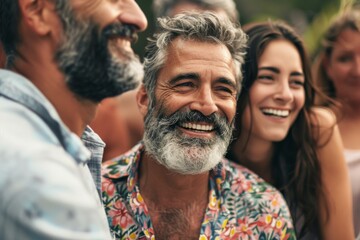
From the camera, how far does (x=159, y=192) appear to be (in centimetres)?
278

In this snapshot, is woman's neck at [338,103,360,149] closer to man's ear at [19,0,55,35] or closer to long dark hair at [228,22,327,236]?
long dark hair at [228,22,327,236]

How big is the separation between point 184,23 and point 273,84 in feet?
2.36

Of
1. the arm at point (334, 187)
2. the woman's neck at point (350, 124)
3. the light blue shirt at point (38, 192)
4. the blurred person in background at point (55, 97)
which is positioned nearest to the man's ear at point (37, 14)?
the blurred person in background at point (55, 97)

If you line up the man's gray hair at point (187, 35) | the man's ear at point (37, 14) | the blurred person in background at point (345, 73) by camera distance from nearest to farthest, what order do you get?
the man's ear at point (37, 14), the man's gray hair at point (187, 35), the blurred person in background at point (345, 73)

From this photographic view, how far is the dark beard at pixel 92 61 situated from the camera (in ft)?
5.50

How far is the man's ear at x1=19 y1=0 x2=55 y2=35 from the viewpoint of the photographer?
5.43 feet

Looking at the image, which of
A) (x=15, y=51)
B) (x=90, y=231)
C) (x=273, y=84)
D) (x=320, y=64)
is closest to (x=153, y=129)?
(x=273, y=84)

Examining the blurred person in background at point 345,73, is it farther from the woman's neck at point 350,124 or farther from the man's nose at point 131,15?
the man's nose at point 131,15

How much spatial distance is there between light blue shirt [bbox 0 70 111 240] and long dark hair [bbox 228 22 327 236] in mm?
1934

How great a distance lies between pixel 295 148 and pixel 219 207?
0.78 metres

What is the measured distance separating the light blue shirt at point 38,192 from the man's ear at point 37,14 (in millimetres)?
306

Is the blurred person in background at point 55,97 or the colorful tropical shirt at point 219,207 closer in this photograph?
the blurred person in background at point 55,97

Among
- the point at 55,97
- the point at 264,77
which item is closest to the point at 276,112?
the point at 264,77

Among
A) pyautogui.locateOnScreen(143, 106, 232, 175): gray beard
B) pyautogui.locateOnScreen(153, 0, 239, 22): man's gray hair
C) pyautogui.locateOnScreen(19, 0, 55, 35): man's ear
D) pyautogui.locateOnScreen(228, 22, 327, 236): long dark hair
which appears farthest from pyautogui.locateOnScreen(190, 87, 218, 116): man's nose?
pyautogui.locateOnScreen(153, 0, 239, 22): man's gray hair
